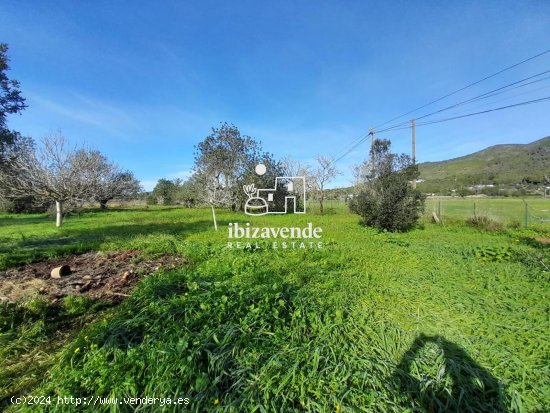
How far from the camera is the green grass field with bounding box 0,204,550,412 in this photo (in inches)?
73.1

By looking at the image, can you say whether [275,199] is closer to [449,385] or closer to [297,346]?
[297,346]

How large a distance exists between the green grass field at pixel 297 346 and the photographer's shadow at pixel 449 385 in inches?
0.4

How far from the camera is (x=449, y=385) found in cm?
195

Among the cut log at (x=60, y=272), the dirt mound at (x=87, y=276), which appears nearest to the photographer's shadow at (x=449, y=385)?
the dirt mound at (x=87, y=276)

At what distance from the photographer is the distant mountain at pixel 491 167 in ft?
174

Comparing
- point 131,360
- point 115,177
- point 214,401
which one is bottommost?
point 214,401

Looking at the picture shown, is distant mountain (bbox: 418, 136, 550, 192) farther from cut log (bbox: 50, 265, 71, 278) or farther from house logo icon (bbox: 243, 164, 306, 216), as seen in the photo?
cut log (bbox: 50, 265, 71, 278)

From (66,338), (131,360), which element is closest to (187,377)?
(131,360)

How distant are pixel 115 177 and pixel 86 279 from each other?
1391 inches

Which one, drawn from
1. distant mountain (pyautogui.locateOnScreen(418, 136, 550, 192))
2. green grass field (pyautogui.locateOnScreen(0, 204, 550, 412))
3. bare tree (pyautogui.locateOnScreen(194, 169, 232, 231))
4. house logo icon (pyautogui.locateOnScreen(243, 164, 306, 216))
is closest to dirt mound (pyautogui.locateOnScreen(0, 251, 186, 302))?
green grass field (pyautogui.locateOnScreen(0, 204, 550, 412))

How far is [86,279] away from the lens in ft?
14.5

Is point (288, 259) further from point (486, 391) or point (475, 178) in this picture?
point (475, 178)

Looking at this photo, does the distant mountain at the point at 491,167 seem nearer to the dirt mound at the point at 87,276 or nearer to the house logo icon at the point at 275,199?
the house logo icon at the point at 275,199

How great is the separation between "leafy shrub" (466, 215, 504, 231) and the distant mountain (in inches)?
1611
